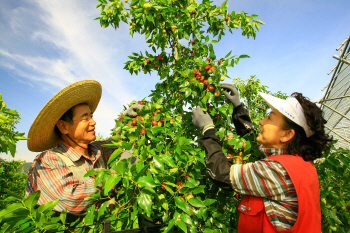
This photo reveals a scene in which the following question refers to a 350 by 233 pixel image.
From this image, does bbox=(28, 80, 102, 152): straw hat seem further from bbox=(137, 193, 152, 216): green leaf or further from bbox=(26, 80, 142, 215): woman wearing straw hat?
bbox=(137, 193, 152, 216): green leaf

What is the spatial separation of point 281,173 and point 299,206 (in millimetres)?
203

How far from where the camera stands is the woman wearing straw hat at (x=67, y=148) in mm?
1600

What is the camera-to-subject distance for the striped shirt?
124cm

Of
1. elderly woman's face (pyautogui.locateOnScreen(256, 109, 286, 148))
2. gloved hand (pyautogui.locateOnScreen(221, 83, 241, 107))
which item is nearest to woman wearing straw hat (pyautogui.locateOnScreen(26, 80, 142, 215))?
gloved hand (pyautogui.locateOnScreen(221, 83, 241, 107))

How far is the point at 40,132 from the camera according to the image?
1959mm

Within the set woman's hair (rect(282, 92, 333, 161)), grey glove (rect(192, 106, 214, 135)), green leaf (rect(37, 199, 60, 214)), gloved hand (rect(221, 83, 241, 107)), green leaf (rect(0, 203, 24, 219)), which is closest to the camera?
green leaf (rect(0, 203, 24, 219))

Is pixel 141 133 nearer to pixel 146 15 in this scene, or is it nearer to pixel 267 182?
pixel 267 182

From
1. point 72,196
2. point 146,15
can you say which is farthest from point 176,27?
point 72,196

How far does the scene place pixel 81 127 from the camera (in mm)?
2043

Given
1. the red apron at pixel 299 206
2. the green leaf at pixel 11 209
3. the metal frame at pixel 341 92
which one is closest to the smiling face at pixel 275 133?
the red apron at pixel 299 206

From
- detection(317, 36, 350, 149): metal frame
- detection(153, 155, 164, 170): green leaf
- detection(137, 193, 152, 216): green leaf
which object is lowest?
detection(137, 193, 152, 216): green leaf

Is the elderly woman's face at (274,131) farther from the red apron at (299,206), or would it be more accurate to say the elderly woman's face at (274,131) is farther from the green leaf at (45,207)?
the green leaf at (45,207)

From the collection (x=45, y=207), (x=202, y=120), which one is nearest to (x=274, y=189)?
(x=202, y=120)

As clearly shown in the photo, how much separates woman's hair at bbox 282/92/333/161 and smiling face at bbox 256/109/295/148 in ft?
0.11
